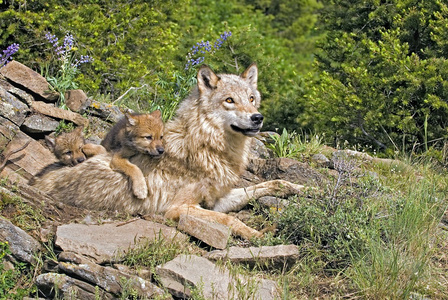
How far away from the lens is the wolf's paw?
6.38m

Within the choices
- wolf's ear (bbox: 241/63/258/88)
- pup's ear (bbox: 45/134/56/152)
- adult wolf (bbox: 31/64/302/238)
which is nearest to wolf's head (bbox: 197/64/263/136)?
adult wolf (bbox: 31/64/302/238)

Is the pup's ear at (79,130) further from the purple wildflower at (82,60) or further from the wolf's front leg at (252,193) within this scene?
the wolf's front leg at (252,193)

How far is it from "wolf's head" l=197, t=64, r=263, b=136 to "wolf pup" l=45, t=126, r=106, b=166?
5.53 ft

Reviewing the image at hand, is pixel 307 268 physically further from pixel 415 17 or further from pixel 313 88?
pixel 415 17

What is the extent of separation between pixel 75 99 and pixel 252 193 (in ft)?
11.4

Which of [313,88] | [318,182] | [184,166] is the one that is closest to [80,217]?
[184,166]

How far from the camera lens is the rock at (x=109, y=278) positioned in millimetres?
4801

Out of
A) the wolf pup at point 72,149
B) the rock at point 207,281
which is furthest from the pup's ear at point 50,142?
the rock at point 207,281

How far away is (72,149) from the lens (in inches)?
289

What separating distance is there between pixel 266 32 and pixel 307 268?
16.6 metres

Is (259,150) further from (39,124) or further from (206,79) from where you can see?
(39,124)

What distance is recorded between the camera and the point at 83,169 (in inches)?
264

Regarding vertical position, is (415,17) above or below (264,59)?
above

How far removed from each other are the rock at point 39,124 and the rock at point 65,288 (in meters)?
3.39
